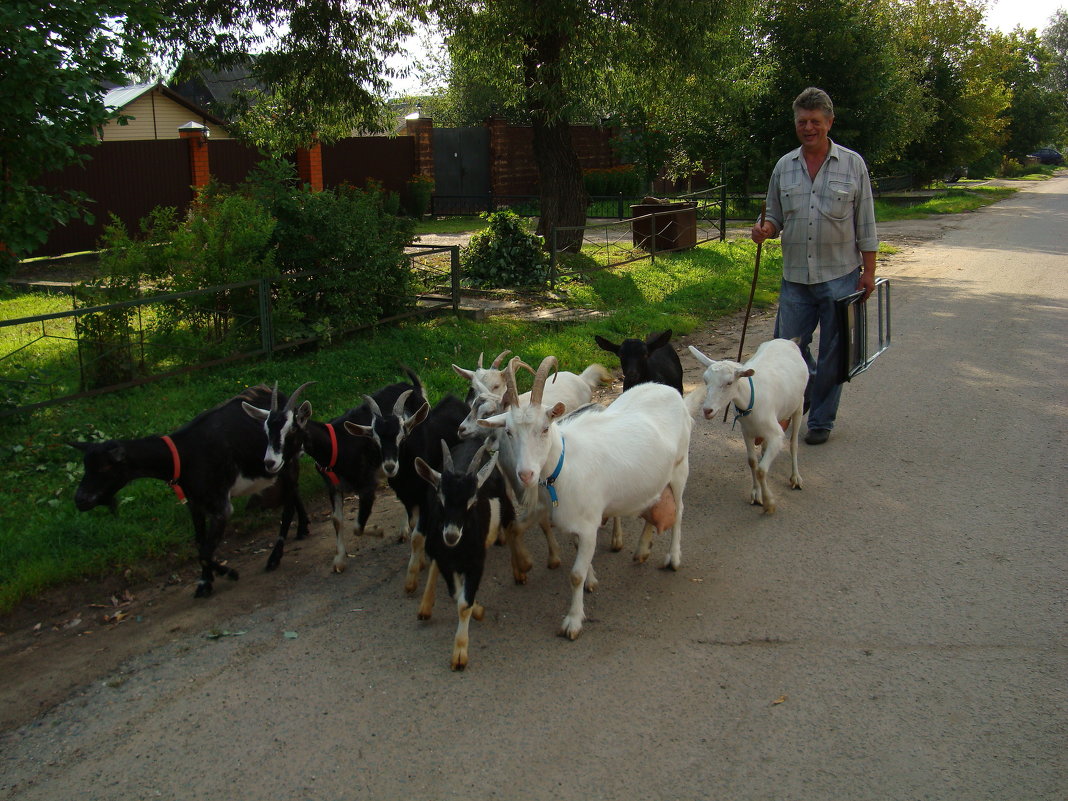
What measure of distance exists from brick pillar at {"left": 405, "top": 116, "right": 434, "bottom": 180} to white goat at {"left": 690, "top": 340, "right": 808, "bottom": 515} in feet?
69.8

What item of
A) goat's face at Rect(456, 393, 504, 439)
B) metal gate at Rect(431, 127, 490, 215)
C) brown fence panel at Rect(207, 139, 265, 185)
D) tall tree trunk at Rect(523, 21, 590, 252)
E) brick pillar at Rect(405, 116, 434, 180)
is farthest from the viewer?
metal gate at Rect(431, 127, 490, 215)

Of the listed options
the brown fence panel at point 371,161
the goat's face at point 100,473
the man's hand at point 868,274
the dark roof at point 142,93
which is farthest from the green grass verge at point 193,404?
the dark roof at point 142,93

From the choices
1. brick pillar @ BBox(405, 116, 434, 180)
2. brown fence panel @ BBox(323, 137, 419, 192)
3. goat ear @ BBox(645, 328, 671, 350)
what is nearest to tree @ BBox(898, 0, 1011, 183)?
brick pillar @ BBox(405, 116, 434, 180)

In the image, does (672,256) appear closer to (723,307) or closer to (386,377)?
(723,307)

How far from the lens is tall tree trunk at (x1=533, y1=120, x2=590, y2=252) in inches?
631

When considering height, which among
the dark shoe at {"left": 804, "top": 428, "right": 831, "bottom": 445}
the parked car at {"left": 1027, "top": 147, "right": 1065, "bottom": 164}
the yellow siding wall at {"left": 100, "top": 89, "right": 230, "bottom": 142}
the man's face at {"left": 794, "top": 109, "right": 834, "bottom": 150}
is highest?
the parked car at {"left": 1027, "top": 147, "right": 1065, "bottom": 164}

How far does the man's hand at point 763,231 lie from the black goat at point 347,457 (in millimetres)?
2966

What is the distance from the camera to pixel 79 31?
6.67 m

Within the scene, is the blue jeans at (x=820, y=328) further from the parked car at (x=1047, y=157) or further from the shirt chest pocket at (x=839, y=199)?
the parked car at (x=1047, y=157)

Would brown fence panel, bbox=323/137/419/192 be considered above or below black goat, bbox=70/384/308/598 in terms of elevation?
above

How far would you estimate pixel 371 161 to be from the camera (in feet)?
84.2

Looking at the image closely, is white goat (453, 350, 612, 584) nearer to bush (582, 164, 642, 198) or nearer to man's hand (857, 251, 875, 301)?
man's hand (857, 251, 875, 301)

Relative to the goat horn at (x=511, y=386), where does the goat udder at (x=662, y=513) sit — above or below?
below

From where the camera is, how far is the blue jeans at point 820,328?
7.54 meters
